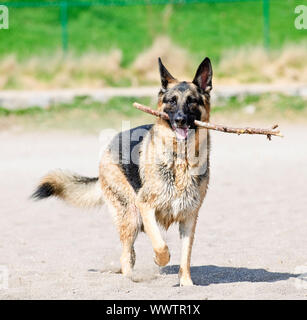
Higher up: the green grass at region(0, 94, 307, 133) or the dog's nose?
the green grass at region(0, 94, 307, 133)

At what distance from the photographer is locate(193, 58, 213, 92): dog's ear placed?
620cm

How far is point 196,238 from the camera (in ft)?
25.9

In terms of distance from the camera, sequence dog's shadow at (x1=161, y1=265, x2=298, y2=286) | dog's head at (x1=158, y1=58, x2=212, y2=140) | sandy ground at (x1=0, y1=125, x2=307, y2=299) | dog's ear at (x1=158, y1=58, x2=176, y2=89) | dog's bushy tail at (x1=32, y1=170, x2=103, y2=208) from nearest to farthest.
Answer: sandy ground at (x1=0, y1=125, x2=307, y2=299)
dog's head at (x1=158, y1=58, x2=212, y2=140)
dog's shadow at (x1=161, y1=265, x2=298, y2=286)
dog's ear at (x1=158, y1=58, x2=176, y2=89)
dog's bushy tail at (x1=32, y1=170, x2=103, y2=208)

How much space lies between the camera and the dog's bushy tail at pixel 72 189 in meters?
7.02

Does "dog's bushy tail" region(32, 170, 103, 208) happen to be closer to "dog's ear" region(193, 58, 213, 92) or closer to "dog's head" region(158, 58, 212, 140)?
"dog's head" region(158, 58, 212, 140)

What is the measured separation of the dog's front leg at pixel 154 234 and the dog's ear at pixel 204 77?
1.08 m

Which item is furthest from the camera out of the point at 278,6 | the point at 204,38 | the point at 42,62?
the point at 278,6

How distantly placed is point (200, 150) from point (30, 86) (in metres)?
10.7

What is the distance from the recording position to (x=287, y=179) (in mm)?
10383

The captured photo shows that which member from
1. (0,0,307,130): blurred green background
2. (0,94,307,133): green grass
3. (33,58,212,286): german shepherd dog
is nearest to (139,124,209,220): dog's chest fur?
(33,58,212,286): german shepherd dog

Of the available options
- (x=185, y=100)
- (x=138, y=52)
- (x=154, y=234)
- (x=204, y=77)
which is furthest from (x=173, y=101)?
(x=138, y=52)

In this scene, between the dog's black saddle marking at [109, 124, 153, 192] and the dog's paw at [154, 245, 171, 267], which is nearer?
the dog's paw at [154, 245, 171, 267]
